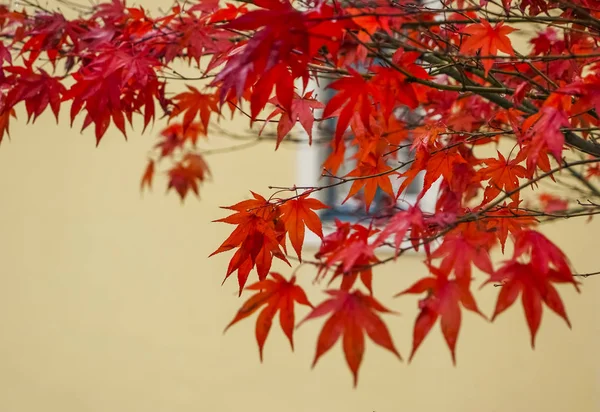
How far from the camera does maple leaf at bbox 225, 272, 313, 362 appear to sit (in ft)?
3.12

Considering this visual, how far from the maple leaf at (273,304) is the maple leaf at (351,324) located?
14cm

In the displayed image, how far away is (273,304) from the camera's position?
977mm

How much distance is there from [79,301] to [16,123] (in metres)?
0.82

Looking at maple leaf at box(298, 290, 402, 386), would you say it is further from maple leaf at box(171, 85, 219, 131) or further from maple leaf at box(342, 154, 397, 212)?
maple leaf at box(171, 85, 219, 131)

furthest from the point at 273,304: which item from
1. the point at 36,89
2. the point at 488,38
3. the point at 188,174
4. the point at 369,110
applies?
the point at 188,174

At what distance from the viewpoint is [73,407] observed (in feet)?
8.74

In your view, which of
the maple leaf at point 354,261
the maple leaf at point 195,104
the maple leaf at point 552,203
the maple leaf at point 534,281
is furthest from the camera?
the maple leaf at point 552,203

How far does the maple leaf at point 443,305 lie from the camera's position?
0.76 metres

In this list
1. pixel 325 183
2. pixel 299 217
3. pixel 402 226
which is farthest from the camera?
pixel 325 183

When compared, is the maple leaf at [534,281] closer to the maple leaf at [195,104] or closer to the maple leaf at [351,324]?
the maple leaf at [351,324]

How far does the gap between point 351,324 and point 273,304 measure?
21cm

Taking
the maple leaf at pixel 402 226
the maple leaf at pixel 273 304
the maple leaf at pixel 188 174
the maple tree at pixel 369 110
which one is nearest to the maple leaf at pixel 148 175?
the maple leaf at pixel 188 174

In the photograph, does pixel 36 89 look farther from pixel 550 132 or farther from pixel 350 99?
pixel 550 132

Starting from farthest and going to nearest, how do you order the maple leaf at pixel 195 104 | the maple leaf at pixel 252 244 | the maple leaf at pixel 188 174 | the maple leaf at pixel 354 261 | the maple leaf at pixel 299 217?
the maple leaf at pixel 188 174
the maple leaf at pixel 195 104
the maple leaf at pixel 299 217
the maple leaf at pixel 252 244
the maple leaf at pixel 354 261
